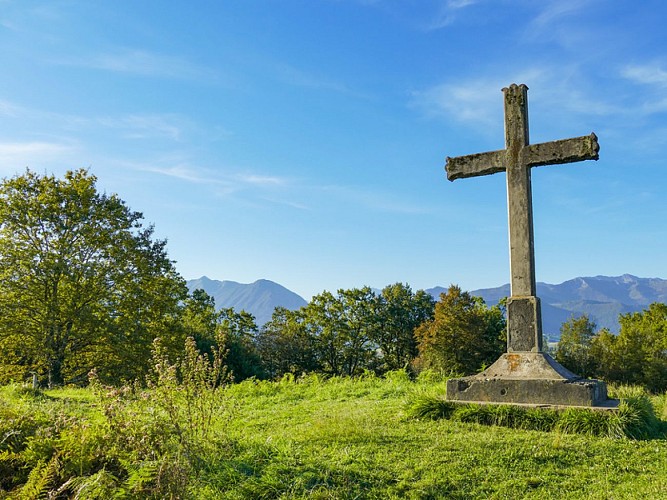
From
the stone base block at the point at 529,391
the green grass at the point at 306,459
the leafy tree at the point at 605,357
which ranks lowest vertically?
the leafy tree at the point at 605,357

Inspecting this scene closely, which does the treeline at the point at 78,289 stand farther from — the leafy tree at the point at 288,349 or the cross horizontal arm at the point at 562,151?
the leafy tree at the point at 288,349

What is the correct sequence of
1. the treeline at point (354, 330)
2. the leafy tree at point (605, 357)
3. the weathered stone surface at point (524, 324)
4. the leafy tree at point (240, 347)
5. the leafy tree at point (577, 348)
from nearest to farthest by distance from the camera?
the weathered stone surface at point (524, 324), the leafy tree at point (240, 347), the leafy tree at point (605, 357), the leafy tree at point (577, 348), the treeline at point (354, 330)

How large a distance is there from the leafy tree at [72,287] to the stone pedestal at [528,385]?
16.5 meters

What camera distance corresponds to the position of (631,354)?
114 ft

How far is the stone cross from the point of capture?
27.0 feet

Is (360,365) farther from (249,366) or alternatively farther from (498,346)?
(249,366)

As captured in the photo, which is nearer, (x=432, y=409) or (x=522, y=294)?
(x=432, y=409)

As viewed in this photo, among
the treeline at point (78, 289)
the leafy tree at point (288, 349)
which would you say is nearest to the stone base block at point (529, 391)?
the treeline at point (78, 289)

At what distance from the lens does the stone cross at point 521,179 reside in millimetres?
8219

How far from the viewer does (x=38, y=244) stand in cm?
A: 2145

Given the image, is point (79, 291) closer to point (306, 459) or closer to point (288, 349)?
point (306, 459)

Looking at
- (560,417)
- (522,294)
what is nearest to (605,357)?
(522,294)

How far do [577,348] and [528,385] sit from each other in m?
38.0

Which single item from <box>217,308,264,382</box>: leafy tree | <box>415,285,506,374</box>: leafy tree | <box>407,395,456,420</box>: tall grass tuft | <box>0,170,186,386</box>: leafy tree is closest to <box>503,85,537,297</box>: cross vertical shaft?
<box>407,395,456,420</box>: tall grass tuft
